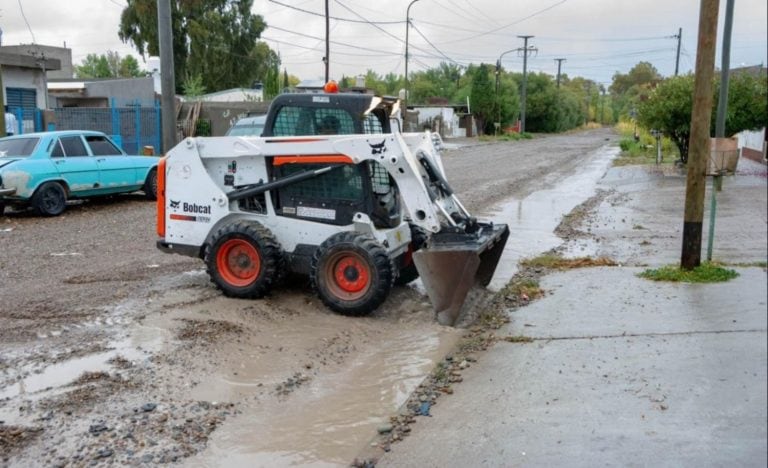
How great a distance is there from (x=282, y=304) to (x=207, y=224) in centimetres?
128

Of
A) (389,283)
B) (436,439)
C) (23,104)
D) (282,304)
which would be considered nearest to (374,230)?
(389,283)

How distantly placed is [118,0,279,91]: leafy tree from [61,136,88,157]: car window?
42494 millimetres

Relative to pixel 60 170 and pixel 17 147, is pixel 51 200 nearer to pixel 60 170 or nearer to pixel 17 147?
pixel 60 170

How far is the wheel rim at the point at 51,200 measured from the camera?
1440 cm

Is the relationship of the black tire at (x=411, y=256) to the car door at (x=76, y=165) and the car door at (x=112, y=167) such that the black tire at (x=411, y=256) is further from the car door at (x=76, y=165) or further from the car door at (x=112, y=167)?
the car door at (x=112, y=167)

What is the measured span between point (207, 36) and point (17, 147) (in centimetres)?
4395

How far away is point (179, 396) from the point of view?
19.0ft

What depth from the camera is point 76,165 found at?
1499 centimetres

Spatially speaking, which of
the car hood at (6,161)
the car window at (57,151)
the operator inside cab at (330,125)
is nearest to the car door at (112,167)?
the car window at (57,151)

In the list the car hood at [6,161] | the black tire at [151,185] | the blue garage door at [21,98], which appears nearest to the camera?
the car hood at [6,161]

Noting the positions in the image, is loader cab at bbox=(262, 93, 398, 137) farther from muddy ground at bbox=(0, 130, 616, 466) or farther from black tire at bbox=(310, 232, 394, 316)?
muddy ground at bbox=(0, 130, 616, 466)

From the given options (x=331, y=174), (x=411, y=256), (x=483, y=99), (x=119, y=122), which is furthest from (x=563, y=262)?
(x=483, y=99)

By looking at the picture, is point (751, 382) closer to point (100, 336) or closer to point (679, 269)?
point (100, 336)

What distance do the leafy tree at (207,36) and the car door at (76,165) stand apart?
4258cm
